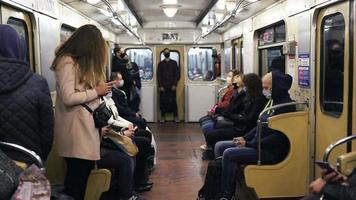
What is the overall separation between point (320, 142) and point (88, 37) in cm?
253

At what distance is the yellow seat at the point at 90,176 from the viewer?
380 cm

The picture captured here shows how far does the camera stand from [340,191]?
8.09 feet

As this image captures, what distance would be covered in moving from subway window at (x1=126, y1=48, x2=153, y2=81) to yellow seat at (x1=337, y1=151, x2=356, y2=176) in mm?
9034

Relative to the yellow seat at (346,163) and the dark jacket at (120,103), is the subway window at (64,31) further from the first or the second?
the yellow seat at (346,163)

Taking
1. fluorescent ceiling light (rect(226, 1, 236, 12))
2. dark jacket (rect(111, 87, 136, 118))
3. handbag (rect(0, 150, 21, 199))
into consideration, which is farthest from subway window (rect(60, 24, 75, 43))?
handbag (rect(0, 150, 21, 199))

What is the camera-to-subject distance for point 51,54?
4.83m

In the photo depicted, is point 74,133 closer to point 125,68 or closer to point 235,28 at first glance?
point 125,68

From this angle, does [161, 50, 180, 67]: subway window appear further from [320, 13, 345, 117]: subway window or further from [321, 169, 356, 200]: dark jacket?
[321, 169, 356, 200]: dark jacket

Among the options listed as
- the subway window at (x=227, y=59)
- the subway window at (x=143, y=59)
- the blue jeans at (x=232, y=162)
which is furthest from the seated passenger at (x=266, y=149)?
the subway window at (x=143, y=59)

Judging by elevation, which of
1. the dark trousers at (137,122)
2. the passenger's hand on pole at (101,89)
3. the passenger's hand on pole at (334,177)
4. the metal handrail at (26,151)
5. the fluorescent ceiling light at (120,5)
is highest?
the fluorescent ceiling light at (120,5)

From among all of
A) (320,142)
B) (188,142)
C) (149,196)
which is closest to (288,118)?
(320,142)

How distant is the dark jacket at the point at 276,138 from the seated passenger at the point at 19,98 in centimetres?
233

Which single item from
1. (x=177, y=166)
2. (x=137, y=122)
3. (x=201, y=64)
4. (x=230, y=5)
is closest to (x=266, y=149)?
(x=177, y=166)

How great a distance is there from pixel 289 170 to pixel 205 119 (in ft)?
9.33
